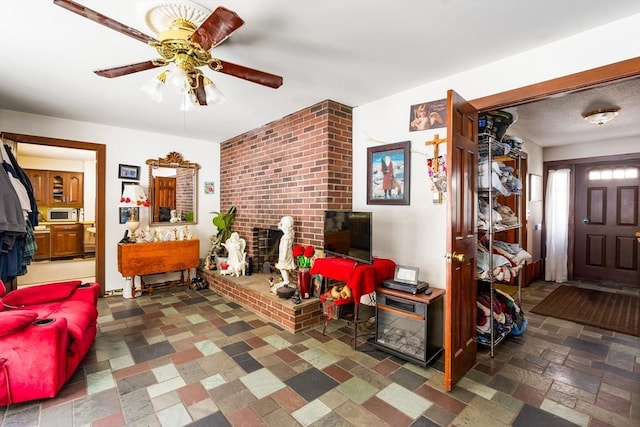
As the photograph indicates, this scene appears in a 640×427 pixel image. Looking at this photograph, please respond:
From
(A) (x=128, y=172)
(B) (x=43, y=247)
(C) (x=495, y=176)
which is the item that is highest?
(A) (x=128, y=172)

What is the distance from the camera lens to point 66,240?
6.63m

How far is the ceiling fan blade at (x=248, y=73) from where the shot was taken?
1.74 metres

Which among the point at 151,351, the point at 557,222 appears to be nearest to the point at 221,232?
the point at 151,351

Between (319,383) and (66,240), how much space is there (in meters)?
7.43

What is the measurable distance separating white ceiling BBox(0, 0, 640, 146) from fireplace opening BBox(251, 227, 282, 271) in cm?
178

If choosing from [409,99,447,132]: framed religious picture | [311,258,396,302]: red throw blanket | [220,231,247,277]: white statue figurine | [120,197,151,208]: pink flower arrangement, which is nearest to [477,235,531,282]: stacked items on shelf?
[311,258,396,302]: red throw blanket

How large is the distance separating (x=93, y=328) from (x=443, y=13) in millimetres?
3541

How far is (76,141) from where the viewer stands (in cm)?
383

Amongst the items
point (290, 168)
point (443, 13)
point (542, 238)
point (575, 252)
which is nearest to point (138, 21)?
point (443, 13)

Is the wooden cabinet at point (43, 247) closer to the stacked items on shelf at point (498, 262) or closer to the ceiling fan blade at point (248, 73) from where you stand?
the ceiling fan blade at point (248, 73)

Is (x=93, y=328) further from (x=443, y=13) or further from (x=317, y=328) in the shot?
(x=443, y=13)

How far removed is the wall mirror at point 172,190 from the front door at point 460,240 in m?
4.09

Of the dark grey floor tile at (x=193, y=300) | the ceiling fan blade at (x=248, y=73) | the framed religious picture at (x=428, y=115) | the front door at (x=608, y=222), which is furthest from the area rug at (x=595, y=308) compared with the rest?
the dark grey floor tile at (x=193, y=300)

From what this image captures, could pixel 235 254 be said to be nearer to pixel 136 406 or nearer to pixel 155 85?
pixel 136 406
